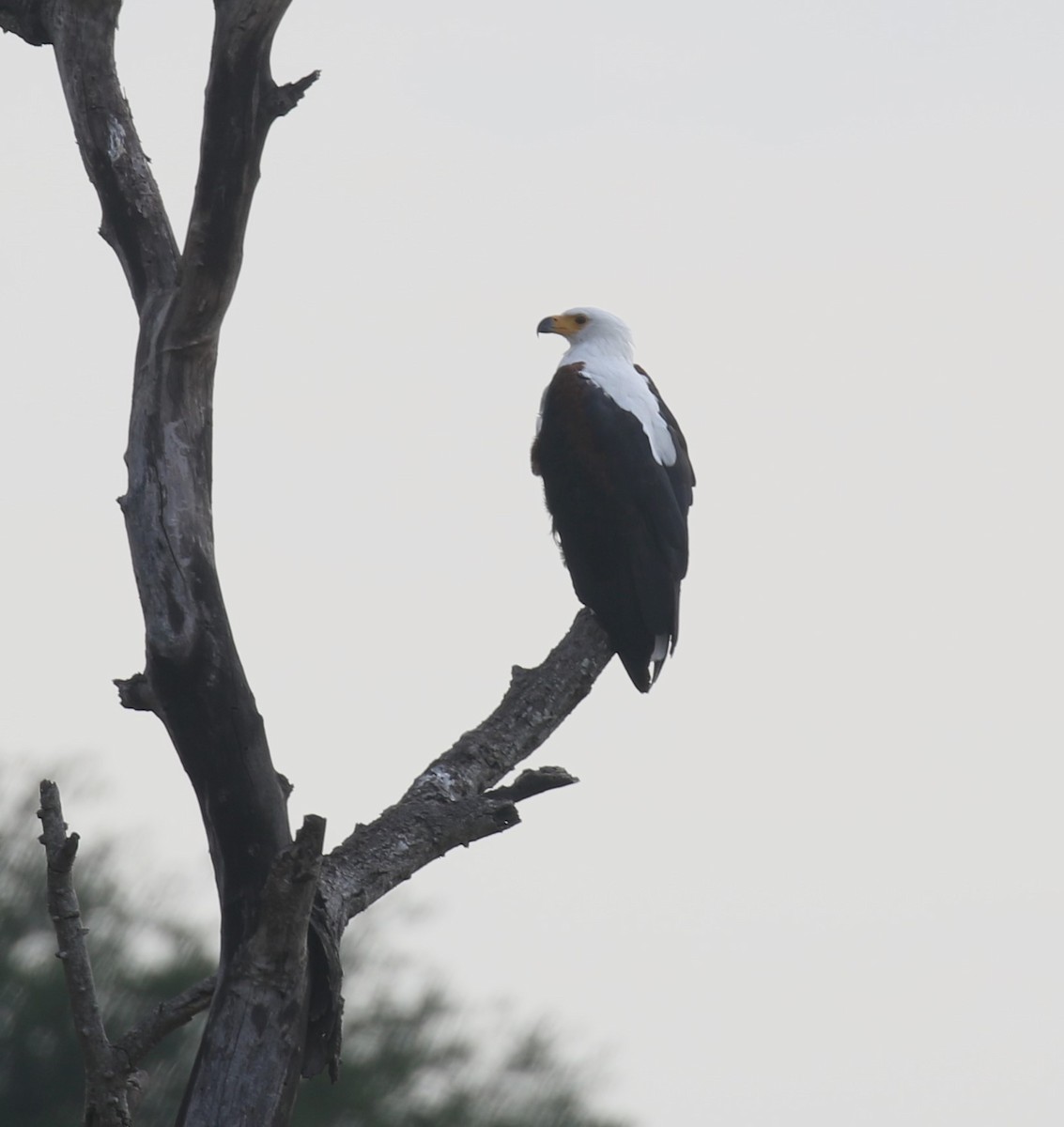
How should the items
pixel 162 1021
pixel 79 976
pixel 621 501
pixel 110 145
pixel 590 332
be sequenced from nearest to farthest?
pixel 79 976 < pixel 162 1021 < pixel 110 145 < pixel 621 501 < pixel 590 332

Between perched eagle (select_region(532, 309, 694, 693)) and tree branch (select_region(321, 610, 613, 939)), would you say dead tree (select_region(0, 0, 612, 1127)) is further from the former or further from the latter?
perched eagle (select_region(532, 309, 694, 693))

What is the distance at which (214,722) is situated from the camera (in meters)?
2.59

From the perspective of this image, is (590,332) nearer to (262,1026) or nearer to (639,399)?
(639,399)

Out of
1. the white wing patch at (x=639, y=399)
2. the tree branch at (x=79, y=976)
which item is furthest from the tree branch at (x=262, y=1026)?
the white wing patch at (x=639, y=399)

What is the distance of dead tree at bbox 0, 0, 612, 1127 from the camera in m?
2.56

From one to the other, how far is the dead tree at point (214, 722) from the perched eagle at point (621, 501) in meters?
1.17

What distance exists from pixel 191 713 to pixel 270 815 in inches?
8.8

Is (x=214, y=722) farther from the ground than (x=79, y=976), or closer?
farther from the ground

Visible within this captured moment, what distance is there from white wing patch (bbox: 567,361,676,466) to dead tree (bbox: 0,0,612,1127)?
165 centimetres

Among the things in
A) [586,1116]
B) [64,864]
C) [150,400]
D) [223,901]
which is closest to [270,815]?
Result: [223,901]

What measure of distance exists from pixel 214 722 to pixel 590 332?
8.96ft

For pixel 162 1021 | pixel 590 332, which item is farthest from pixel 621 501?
pixel 162 1021

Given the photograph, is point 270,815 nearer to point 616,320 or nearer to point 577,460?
point 577,460

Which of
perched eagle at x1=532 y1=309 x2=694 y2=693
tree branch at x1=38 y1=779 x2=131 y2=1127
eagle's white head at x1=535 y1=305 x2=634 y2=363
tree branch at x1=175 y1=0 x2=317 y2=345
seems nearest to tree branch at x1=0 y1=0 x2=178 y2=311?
tree branch at x1=175 y1=0 x2=317 y2=345
